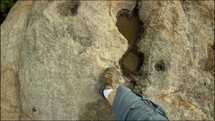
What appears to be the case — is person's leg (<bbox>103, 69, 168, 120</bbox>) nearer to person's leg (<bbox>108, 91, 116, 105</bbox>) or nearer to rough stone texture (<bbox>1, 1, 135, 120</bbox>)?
person's leg (<bbox>108, 91, 116, 105</bbox>)

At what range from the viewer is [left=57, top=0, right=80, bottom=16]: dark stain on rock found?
557 inches

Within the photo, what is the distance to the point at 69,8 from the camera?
1424 cm

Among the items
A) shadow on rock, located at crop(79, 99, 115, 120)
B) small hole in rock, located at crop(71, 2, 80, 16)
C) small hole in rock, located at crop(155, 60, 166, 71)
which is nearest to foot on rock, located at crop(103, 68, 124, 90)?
shadow on rock, located at crop(79, 99, 115, 120)

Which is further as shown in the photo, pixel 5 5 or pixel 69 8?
pixel 5 5

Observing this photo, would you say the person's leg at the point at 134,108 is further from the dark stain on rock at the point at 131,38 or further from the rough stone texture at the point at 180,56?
the dark stain on rock at the point at 131,38

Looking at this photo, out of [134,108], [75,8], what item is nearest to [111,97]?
[134,108]

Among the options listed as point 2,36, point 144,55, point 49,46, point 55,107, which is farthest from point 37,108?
point 144,55

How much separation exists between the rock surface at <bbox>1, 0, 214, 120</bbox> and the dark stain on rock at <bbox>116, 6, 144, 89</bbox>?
0.05 m

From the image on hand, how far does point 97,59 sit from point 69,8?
229cm

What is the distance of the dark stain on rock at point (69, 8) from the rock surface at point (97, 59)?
0.12 ft

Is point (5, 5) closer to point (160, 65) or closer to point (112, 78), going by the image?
point (112, 78)

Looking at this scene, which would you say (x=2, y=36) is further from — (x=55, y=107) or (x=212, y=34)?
(x=212, y=34)

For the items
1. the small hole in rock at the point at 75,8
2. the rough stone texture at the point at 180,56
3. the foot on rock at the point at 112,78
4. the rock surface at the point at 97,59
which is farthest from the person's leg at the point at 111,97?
the small hole in rock at the point at 75,8

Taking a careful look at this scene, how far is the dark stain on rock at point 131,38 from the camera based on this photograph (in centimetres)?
1431
